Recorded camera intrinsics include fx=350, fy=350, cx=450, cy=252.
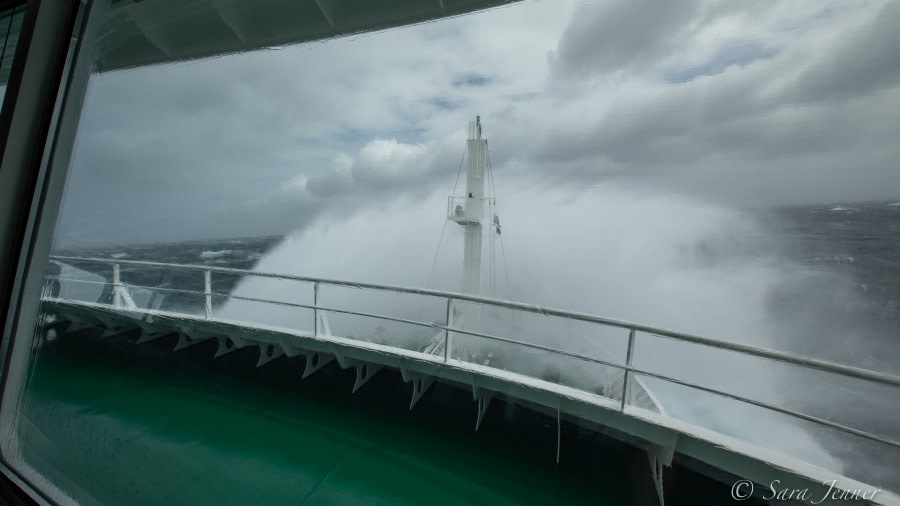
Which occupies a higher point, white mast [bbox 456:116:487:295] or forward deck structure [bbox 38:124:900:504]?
white mast [bbox 456:116:487:295]

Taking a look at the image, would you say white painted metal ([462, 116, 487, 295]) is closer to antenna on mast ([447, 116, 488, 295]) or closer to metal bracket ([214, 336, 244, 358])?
antenna on mast ([447, 116, 488, 295])

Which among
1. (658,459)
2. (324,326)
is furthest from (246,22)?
(658,459)

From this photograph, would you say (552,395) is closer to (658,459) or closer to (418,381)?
(658,459)

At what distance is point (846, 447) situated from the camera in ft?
3.53

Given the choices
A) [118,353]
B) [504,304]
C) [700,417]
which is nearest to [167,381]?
[118,353]

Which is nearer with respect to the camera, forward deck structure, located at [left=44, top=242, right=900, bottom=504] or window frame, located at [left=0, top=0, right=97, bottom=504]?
window frame, located at [left=0, top=0, right=97, bottom=504]

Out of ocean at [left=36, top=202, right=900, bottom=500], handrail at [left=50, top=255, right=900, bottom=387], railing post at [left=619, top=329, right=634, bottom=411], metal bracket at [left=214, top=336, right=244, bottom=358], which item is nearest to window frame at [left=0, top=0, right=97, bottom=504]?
handrail at [left=50, top=255, right=900, bottom=387]

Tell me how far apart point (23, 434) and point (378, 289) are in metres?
1.59

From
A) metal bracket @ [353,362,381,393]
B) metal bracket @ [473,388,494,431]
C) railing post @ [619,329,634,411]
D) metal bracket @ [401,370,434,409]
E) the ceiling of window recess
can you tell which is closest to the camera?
the ceiling of window recess

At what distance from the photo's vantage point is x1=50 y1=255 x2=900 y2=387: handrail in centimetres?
100

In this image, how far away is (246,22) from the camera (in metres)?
1.67

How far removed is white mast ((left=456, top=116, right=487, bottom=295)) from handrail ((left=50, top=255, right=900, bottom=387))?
68cm

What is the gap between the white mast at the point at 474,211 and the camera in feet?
7.26

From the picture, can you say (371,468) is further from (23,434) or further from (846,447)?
(846,447)
